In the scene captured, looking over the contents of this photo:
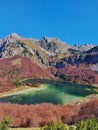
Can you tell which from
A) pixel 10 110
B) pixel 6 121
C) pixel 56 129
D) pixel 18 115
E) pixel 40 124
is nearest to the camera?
pixel 56 129

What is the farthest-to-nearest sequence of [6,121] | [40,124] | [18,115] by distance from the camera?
[18,115]
[40,124]
[6,121]

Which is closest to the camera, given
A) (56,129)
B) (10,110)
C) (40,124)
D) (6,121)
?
(56,129)

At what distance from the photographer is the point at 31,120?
12062cm

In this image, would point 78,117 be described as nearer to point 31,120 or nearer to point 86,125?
point 31,120

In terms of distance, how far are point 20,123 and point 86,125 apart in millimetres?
45037

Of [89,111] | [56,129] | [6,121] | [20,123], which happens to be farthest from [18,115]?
[56,129]

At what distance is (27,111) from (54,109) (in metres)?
13.2

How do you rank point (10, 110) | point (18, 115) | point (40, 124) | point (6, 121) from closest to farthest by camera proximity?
point (6, 121)
point (40, 124)
point (18, 115)
point (10, 110)

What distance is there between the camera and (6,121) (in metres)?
86.1

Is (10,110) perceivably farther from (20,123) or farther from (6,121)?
(6,121)

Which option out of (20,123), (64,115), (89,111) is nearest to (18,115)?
(20,123)

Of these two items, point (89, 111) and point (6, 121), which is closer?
point (6, 121)

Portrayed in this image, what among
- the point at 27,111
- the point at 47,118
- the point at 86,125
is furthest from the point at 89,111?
the point at 86,125

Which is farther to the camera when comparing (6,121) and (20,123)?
(20,123)
